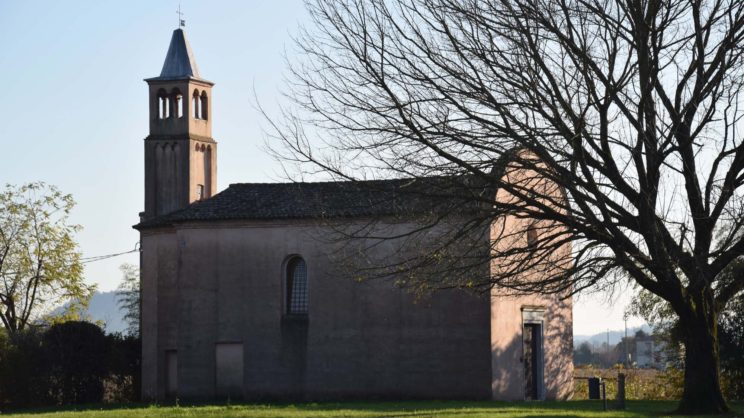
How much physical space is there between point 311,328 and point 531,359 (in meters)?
7.16

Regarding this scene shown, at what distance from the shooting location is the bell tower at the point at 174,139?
155 ft

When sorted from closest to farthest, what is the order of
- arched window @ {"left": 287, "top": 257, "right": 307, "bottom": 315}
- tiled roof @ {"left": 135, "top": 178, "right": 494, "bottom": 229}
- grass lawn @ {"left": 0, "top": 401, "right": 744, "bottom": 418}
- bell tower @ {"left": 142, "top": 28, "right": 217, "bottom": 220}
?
grass lawn @ {"left": 0, "top": 401, "right": 744, "bottom": 418} < tiled roof @ {"left": 135, "top": 178, "right": 494, "bottom": 229} < arched window @ {"left": 287, "top": 257, "right": 307, "bottom": 315} < bell tower @ {"left": 142, "top": 28, "right": 217, "bottom": 220}

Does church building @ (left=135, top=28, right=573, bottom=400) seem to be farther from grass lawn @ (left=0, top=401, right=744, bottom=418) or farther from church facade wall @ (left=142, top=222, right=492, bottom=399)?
grass lawn @ (left=0, top=401, right=744, bottom=418)

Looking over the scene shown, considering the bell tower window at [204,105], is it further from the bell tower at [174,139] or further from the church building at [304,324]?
the church building at [304,324]

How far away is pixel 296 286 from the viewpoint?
34.6 metres

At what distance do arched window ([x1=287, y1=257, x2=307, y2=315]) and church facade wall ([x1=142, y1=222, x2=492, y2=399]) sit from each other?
37 cm

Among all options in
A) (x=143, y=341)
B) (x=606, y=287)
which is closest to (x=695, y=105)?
(x=606, y=287)

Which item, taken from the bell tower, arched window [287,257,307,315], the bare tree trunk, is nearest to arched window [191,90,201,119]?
the bell tower

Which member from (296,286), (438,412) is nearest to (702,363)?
(438,412)

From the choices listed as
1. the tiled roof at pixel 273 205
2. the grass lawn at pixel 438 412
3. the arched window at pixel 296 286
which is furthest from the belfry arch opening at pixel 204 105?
the grass lawn at pixel 438 412

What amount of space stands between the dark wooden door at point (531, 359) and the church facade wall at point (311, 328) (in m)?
2.83

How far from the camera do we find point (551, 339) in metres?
35.8

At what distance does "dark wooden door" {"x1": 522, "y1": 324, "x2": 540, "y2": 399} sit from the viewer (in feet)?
113

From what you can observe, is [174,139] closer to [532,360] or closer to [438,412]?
[532,360]
